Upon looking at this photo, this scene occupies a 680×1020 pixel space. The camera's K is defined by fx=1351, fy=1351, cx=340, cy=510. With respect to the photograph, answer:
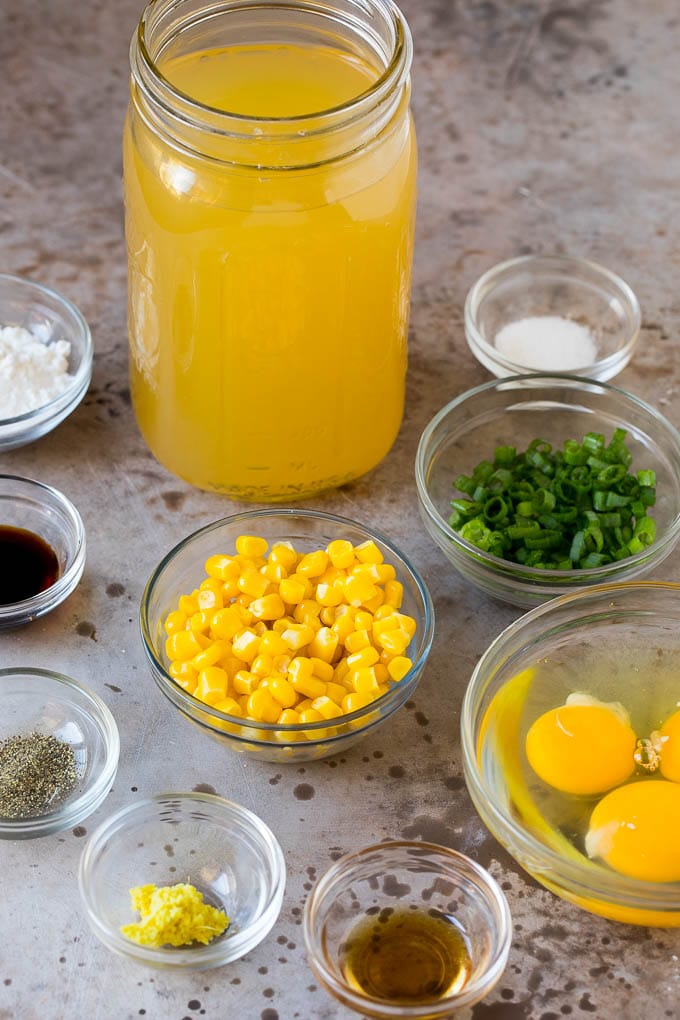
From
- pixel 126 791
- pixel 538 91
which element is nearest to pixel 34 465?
pixel 126 791

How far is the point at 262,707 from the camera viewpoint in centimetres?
184

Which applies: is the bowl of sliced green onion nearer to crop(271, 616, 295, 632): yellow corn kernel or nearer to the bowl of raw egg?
the bowl of raw egg

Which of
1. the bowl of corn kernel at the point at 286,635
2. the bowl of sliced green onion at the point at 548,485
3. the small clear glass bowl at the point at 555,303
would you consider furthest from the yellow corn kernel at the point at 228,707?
the small clear glass bowl at the point at 555,303

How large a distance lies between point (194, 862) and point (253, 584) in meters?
0.40

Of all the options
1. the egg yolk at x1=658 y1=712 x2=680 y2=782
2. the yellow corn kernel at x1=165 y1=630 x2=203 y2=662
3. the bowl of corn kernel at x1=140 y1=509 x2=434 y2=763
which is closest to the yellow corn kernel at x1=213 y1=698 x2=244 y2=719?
the bowl of corn kernel at x1=140 y1=509 x2=434 y2=763

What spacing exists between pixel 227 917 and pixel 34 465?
92 centimetres

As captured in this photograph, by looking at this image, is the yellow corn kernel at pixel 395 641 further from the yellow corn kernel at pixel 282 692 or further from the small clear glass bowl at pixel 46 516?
the small clear glass bowl at pixel 46 516

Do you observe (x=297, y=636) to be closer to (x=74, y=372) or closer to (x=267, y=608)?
(x=267, y=608)

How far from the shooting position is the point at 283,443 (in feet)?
7.11

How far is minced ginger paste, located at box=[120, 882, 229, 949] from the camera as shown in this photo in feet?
5.59

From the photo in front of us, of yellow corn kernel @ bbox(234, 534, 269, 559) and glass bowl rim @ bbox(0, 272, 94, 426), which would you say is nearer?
yellow corn kernel @ bbox(234, 534, 269, 559)

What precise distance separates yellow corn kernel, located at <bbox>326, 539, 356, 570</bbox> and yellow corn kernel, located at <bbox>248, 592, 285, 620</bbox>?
105 mm

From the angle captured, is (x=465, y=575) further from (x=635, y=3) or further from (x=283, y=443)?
(x=635, y=3)

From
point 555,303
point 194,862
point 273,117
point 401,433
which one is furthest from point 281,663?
point 555,303
